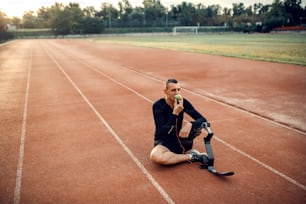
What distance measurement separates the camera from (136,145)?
6430mm

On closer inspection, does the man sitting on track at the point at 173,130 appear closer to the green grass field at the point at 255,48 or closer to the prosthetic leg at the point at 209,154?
the prosthetic leg at the point at 209,154

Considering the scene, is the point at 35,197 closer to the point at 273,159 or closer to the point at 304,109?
the point at 273,159

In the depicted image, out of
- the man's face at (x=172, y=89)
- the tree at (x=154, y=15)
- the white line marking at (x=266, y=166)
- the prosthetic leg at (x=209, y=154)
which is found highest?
the tree at (x=154, y=15)

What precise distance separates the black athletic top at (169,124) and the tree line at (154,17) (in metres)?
67.4

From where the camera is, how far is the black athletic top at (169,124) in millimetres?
5105

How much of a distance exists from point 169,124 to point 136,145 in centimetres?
169

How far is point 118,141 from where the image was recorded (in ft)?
22.1

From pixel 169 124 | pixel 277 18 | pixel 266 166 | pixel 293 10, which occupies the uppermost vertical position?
pixel 293 10

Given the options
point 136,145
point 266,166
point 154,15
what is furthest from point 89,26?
point 266,166

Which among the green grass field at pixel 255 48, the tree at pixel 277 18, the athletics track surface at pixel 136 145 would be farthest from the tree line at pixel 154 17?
the athletics track surface at pixel 136 145

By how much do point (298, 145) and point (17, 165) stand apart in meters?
6.18

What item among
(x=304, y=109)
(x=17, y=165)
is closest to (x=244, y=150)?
(x=304, y=109)

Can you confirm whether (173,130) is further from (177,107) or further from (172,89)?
(172,89)

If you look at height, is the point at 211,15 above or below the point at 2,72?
above
